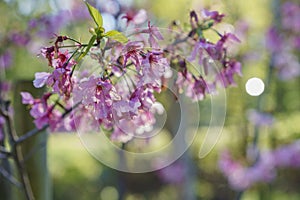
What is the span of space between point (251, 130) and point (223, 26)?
4363 millimetres

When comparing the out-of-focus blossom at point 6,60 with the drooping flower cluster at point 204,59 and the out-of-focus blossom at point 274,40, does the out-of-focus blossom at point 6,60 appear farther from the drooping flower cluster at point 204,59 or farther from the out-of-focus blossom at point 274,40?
the out-of-focus blossom at point 274,40

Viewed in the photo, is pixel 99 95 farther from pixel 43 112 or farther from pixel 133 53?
pixel 43 112

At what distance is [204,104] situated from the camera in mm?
4297

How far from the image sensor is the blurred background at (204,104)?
2.72 metres

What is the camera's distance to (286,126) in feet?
19.2

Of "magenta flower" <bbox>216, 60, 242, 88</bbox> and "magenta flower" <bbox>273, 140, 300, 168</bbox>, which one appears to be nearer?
"magenta flower" <bbox>216, 60, 242, 88</bbox>

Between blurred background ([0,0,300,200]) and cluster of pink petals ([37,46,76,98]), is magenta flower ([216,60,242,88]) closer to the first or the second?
cluster of pink petals ([37,46,76,98])

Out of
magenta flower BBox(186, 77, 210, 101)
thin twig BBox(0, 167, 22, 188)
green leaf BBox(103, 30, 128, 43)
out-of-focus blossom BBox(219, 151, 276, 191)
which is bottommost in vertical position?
thin twig BBox(0, 167, 22, 188)

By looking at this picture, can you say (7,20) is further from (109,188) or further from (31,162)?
(109,188)

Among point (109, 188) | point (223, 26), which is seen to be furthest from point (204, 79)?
point (109, 188)

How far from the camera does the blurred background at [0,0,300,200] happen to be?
8.92 ft

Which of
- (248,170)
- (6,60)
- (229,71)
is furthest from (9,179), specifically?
(248,170)

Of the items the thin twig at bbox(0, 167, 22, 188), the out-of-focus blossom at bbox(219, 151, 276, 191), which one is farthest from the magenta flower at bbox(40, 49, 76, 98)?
the out-of-focus blossom at bbox(219, 151, 276, 191)

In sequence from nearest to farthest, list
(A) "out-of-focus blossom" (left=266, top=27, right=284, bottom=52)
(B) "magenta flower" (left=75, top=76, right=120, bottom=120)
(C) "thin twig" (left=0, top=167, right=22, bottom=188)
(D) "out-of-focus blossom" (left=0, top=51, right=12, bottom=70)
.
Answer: (B) "magenta flower" (left=75, top=76, right=120, bottom=120) < (C) "thin twig" (left=0, top=167, right=22, bottom=188) < (D) "out-of-focus blossom" (left=0, top=51, right=12, bottom=70) < (A) "out-of-focus blossom" (left=266, top=27, right=284, bottom=52)
